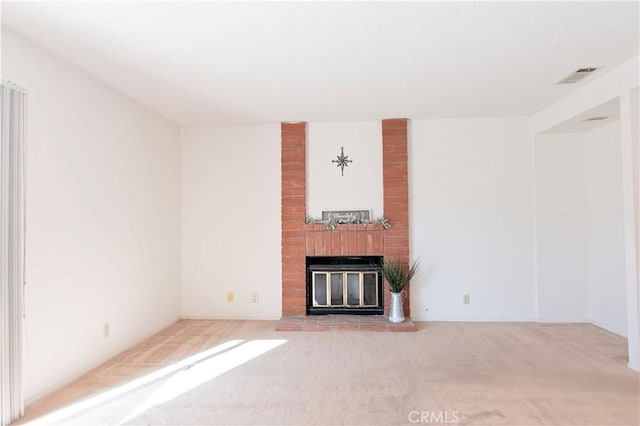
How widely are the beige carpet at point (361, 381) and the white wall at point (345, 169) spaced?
5.06 feet

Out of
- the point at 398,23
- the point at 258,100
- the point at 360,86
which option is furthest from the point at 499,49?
the point at 258,100

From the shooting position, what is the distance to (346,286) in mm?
4289

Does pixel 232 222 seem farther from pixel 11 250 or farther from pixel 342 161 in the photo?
pixel 11 250

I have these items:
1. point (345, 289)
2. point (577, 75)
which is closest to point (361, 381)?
point (345, 289)

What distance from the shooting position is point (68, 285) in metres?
2.63

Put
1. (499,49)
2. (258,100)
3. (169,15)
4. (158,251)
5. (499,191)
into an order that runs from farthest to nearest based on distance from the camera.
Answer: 1. (499,191)
2. (158,251)
3. (258,100)
4. (499,49)
5. (169,15)

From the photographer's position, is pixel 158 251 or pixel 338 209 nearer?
pixel 158 251

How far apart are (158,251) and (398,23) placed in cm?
331

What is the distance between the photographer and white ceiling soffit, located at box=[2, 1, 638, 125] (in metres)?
2.00

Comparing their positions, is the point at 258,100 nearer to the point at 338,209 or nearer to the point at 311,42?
the point at 311,42

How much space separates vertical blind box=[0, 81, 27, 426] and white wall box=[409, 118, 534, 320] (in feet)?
11.8

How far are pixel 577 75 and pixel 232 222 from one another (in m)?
3.77

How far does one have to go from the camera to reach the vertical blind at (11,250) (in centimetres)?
206

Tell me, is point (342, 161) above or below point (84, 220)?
above
